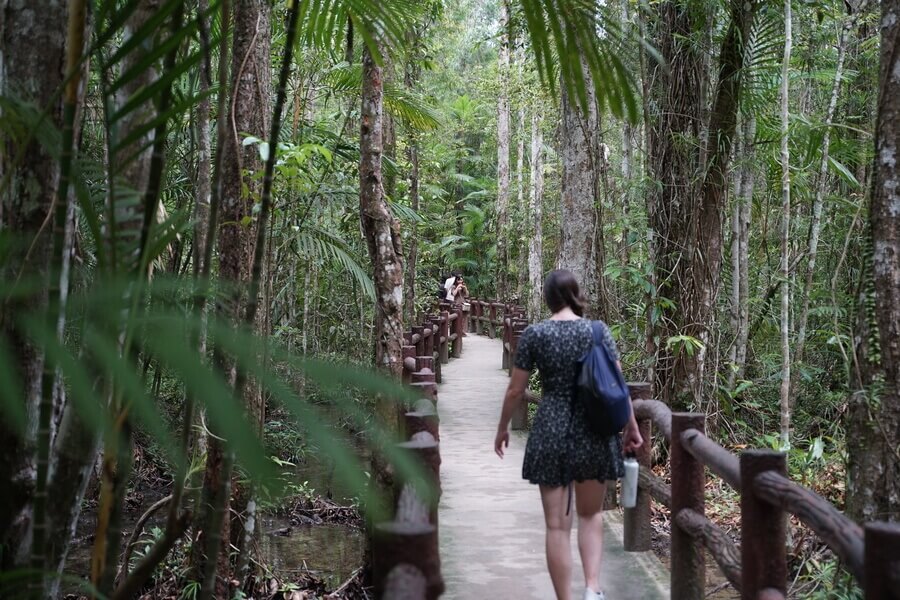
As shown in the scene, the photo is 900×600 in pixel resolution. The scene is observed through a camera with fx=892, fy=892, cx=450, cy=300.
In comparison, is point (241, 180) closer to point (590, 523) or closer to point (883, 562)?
point (590, 523)

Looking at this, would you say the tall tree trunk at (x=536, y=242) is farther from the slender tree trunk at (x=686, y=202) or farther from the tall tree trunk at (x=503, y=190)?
the slender tree trunk at (x=686, y=202)

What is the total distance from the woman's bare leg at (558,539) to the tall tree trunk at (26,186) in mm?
2291

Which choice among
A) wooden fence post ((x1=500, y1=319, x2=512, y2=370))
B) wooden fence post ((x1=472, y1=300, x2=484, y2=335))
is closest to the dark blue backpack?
wooden fence post ((x1=500, y1=319, x2=512, y2=370))

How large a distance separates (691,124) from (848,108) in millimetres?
4018

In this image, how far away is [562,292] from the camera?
3.80 m

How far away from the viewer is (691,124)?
7000 millimetres

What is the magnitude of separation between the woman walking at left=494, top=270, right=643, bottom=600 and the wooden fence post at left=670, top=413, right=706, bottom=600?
42cm

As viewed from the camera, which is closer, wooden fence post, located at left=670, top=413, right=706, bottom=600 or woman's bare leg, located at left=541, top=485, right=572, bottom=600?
woman's bare leg, located at left=541, top=485, right=572, bottom=600

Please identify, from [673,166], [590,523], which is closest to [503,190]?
[673,166]

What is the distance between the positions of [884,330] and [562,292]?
1.41 metres

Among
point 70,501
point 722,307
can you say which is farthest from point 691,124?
point 70,501

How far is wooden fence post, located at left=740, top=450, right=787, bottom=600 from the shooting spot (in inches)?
115

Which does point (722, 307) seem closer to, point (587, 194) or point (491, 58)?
point (587, 194)

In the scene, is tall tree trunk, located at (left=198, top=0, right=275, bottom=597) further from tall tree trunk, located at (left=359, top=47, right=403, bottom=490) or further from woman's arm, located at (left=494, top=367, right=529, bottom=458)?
woman's arm, located at (left=494, top=367, right=529, bottom=458)
